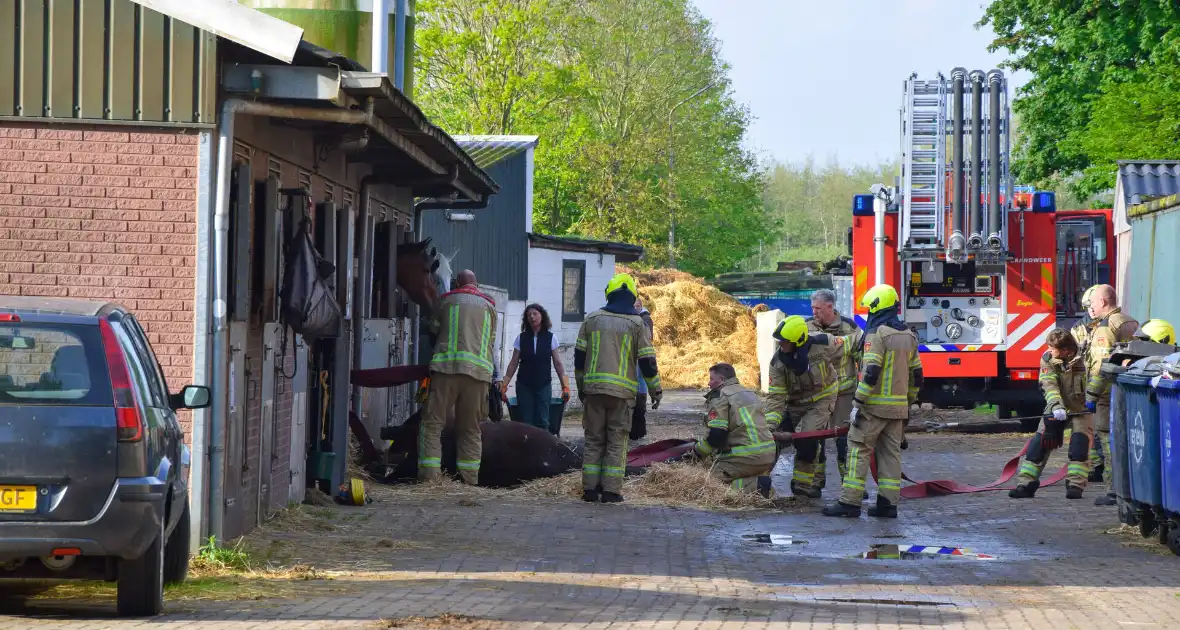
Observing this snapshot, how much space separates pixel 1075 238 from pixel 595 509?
1195 cm

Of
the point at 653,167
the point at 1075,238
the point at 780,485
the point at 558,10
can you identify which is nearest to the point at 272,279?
the point at 780,485

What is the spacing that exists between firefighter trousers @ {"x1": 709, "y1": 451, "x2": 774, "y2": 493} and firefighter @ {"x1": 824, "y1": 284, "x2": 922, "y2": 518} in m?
0.67

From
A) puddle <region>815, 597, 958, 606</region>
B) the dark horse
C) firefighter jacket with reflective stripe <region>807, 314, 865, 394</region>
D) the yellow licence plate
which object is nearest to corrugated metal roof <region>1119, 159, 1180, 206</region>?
firefighter jacket with reflective stripe <region>807, 314, 865, 394</region>

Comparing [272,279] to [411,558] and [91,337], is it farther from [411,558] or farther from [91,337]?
[91,337]

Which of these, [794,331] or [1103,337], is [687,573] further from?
[1103,337]

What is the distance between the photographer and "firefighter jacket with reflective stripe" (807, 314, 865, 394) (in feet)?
45.7

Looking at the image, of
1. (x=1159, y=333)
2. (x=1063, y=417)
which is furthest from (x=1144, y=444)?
(x=1063, y=417)

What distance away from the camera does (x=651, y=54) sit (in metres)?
56.6

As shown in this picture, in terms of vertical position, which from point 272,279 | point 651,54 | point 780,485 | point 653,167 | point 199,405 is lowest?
point 780,485

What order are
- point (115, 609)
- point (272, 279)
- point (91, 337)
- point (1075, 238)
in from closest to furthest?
point (91, 337) < point (115, 609) < point (272, 279) < point (1075, 238)

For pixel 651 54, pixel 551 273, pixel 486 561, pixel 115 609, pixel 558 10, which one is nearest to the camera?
pixel 115 609

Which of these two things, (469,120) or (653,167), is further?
(653,167)

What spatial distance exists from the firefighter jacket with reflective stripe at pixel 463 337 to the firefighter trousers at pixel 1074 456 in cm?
478

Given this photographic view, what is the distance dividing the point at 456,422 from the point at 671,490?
1.95 m
